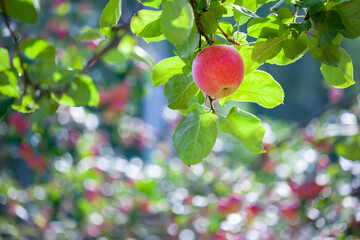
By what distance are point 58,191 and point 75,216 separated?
0.51ft

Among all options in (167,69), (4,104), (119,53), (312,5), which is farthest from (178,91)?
(119,53)

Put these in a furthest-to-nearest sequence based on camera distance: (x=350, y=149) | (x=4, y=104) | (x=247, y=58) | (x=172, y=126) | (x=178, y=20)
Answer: (x=172, y=126)
(x=350, y=149)
(x=4, y=104)
(x=247, y=58)
(x=178, y=20)

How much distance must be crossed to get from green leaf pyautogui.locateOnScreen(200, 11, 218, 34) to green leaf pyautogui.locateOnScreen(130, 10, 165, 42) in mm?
51

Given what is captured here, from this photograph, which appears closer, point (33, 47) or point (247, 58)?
point (247, 58)

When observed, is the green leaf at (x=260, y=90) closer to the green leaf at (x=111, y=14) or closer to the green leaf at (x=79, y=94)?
the green leaf at (x=111, y=14)

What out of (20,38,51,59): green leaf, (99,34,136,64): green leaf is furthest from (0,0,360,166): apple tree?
(99,34,136,64): green leaf

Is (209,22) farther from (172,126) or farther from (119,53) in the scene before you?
(172,126)

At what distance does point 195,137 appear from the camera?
0.39 m

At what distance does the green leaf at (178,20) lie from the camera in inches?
12.0

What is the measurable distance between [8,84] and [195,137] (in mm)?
293

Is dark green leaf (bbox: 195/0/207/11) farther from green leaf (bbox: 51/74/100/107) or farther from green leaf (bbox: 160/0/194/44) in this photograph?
green leaf (bbox: 51/74/100/107)

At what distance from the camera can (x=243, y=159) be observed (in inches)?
102

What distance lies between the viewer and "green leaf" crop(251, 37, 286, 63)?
1.26 ft

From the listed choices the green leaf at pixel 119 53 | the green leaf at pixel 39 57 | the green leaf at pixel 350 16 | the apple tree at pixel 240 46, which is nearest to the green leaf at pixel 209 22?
the apple tree at pixel 240 46
